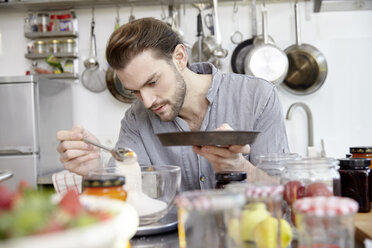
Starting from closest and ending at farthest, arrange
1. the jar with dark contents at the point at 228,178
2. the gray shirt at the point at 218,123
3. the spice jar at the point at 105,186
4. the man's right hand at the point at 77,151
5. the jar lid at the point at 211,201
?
the jar lid at the point at 211,201 < the spice jar at the point at 105,186 < the jar with dark contents at the point at 228,178 < the man's right hand at the point at 77,151 < the gray shirt at the point at 218,123

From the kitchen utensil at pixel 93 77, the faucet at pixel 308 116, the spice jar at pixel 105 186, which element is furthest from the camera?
the kitchen utensil at pixel 93 77

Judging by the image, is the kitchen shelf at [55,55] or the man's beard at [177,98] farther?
the kitchen shelf at [55,55]

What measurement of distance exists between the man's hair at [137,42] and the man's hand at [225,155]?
48 centimetres

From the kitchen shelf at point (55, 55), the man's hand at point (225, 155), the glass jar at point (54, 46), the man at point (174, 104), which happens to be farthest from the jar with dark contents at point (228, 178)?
the glass jar at point (54, 46)

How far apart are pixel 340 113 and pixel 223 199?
243 cm

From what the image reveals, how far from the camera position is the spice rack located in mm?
2773

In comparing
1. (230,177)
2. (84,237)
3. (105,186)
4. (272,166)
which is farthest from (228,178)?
(84,237)

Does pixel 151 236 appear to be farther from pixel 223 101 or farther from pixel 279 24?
pixel 279 24

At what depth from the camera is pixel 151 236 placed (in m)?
0.88

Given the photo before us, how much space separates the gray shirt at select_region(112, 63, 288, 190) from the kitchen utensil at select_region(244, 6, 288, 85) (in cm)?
107

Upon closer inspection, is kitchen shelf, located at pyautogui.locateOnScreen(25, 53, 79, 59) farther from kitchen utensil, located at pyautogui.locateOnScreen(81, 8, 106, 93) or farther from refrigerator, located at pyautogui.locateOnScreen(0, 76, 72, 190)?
refrigerator, located at pyautogui.locateOnScreen(0, 76, 72, 190)

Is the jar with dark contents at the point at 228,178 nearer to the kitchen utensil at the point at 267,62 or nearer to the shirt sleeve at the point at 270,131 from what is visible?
the shirt sleeve at the point at 270,131

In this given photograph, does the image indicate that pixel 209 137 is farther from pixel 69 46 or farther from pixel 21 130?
pixel 69 46

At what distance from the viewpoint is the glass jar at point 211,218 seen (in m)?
0.54
